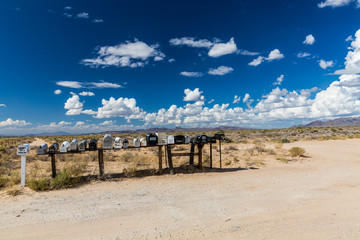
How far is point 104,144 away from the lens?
8.93 m

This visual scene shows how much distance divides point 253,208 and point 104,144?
20.1ft

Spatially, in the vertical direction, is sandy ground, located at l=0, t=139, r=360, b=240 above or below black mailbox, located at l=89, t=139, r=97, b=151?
below

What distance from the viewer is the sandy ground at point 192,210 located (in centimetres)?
439

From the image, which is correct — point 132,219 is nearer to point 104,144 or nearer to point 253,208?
point 253,208

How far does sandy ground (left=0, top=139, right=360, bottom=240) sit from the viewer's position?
439 centimetres

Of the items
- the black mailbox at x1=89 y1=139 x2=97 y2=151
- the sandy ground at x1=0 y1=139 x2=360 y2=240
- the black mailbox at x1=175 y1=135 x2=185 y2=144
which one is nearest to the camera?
the sandy ground at x1=0 y1=139 x2=360 y2=240

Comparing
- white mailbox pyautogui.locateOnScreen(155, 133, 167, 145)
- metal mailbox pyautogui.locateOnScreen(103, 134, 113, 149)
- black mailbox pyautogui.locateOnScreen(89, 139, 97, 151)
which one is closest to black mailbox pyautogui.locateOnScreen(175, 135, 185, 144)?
white mailbox pyautogui.locateOnScreen(155, 133, 167, 145)

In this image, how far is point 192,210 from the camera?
561 centimetres

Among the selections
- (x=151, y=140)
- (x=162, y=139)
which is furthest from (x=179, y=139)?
(x=151, y=140)

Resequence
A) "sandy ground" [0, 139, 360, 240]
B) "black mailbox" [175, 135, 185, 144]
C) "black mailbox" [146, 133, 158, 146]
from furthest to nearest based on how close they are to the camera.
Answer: "black mailbox" [175, 135, 185, 144]
"black mailbox" [146, 133, 158, 146]
"sandy ground" [0, 139, 360, 240]

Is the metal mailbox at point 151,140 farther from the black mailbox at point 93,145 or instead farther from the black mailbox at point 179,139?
the black mailbox at point 93,145

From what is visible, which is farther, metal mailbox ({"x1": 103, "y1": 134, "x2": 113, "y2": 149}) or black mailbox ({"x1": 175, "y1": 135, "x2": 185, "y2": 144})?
black mailbox ({"x1": 175, "y1": 135, "x2": 185, "y2": 144})

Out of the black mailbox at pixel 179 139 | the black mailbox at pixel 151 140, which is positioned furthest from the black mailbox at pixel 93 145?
the black mailbox at pixel 179 139

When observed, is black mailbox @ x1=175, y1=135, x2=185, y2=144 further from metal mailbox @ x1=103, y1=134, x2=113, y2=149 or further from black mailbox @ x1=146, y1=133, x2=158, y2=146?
metal mailbox @ x1=103, y1=134, x2=113, y2=149
